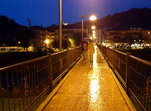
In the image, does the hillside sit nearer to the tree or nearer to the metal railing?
the tree

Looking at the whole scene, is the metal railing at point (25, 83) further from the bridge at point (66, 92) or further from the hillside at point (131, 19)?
the hillside at point (131, 19)

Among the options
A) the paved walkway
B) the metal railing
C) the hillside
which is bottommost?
the paved walkway

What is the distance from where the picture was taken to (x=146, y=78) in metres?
4.97

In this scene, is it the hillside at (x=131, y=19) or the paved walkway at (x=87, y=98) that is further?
the hillside at (x=131, y=19)

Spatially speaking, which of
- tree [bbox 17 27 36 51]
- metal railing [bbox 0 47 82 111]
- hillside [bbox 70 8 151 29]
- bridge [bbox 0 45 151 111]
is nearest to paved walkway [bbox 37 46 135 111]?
bridge [bbox 0 45 151 111]

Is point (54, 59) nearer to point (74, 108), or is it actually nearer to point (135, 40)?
point (74, 108)

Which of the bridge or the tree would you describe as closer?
the bridge

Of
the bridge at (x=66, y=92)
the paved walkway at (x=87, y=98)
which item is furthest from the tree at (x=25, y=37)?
the bridge at (x=66, y=92)

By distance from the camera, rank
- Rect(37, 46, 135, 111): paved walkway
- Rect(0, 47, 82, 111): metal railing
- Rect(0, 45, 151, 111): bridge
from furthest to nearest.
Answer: Rect(37, 46, 135, 111): paved walkway < Rect(0, 45, 151, 111): bridge < Rect(0, 47, 82, 111): metal railing

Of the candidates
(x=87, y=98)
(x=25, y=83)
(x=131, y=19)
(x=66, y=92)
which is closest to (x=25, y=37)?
(x=66, y=92)

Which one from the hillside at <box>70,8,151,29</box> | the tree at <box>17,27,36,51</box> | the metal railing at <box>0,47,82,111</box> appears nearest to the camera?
the metal railing at <box>0,47,82,111</box>

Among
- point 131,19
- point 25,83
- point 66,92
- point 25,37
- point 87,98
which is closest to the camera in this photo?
point 25,83

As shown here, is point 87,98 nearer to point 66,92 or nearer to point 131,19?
point 66,92

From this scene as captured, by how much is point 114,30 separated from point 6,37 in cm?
5657
